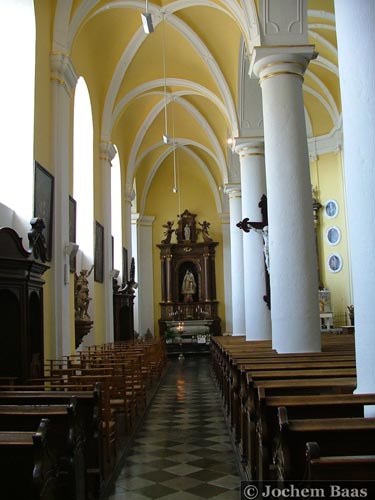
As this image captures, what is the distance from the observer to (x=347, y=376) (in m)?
4.62

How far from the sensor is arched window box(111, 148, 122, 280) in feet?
57.6

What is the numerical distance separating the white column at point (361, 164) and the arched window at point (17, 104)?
19.6 ft

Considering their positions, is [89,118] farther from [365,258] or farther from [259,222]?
[365,258]

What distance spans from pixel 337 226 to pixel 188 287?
26.4 feet

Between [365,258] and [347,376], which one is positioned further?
[347,376]

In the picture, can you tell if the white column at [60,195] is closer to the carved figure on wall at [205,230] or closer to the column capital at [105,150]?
the column capital at [105,150]

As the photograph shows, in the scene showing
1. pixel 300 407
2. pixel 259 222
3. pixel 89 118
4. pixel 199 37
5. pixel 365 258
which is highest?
pixel 199 37

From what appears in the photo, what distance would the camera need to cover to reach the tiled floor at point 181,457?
4523 millimetres

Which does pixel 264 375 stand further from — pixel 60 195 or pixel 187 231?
pixel 187 231

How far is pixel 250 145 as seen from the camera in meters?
12.6

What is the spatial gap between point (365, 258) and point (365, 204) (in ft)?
1.01

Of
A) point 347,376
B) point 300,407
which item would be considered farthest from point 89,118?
point 300,407

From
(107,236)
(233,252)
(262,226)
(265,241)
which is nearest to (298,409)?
(265,241)

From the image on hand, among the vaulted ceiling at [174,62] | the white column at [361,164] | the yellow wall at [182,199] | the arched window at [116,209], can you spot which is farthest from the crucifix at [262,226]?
the yellow wall at [182,199]
